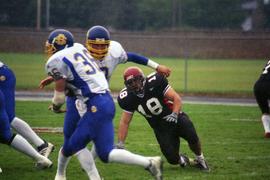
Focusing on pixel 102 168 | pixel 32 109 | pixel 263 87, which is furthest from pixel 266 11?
pixel 102 168

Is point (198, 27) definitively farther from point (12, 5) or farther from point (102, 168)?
point (102, 168)

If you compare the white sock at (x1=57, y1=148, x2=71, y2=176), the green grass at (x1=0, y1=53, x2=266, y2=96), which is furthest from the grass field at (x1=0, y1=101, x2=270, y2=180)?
the green grass at (x1=0, y1=53, x2=266, y2=96)

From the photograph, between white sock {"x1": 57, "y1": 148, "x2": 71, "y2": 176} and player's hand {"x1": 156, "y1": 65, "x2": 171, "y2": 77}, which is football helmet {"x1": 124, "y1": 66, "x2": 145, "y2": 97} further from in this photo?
white sock {"x1": 57, "y1": 148, "x2": 71, "y2": 176}

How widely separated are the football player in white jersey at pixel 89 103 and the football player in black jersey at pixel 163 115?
139 centimetres

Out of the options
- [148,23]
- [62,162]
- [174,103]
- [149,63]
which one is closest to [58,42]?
[62,162]

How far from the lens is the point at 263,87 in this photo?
36.7ft

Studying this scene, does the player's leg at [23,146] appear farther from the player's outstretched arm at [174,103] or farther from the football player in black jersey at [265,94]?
the football player in black jersey at [265,94]

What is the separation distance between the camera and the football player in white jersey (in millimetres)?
6594

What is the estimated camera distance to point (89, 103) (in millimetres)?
6723

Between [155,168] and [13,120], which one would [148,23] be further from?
[155,168]

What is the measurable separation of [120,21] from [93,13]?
2266 millimetres

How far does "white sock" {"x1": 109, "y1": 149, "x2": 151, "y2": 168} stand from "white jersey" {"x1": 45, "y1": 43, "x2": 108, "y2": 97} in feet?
2.16

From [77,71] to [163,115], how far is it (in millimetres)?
2121

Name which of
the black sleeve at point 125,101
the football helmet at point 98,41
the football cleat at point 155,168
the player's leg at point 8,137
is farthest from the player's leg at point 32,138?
the football cleat at point 155,168
